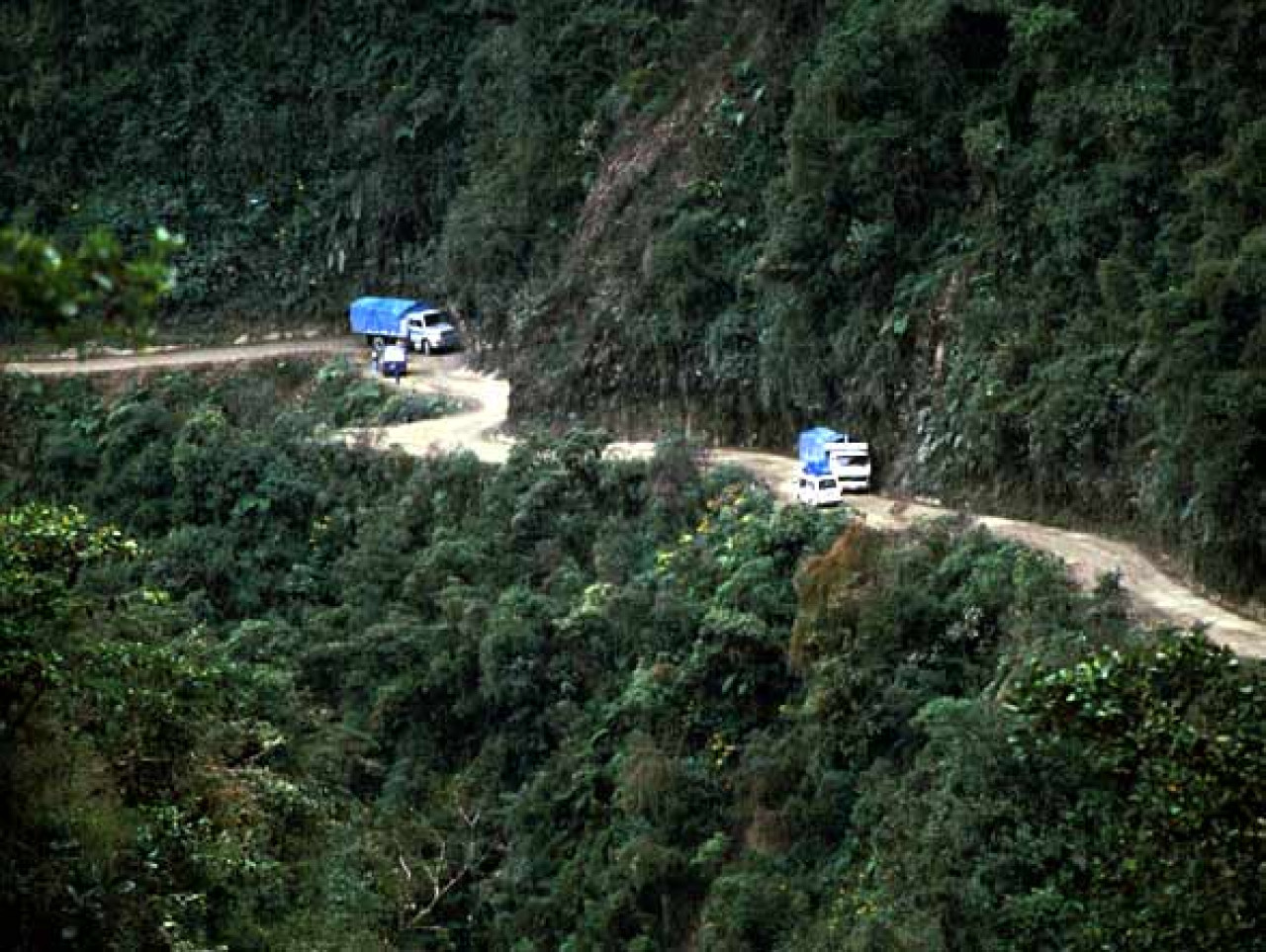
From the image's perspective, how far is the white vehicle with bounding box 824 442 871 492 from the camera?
3241cm

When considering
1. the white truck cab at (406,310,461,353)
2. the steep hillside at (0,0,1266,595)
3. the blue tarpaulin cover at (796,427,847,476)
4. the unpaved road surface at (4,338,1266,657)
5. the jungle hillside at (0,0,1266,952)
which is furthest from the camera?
the white truck cab at (406,310,461,353)

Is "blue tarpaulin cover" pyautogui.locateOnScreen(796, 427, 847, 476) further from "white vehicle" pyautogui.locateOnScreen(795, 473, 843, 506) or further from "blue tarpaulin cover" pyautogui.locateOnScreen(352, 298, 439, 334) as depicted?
"blue tarpaulin cover" pyautogui.locateOnScreen(352, 298, 439, 334)

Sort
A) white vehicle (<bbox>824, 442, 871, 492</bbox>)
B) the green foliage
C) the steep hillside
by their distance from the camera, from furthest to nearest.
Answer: white vehicle (<bbox>824, 442, 871, 492</bbox>) < the steep hillside < the green foliage

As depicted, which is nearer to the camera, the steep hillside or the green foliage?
the green foliage

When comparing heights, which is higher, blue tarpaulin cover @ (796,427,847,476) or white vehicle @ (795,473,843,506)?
blue tarpaulin cover @ (796,427,847,476)

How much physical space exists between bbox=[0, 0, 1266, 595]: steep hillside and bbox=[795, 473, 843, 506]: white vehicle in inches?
46.2

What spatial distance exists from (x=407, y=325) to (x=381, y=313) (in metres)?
0.81

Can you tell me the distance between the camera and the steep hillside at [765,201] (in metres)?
28.4

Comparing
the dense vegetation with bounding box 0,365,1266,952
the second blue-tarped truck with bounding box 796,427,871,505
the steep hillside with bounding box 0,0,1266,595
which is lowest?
the dense vegetation with bounding box 0,365,1266,952

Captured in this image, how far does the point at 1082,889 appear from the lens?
67.9 ft

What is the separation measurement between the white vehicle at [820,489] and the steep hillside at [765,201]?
117 centimetres

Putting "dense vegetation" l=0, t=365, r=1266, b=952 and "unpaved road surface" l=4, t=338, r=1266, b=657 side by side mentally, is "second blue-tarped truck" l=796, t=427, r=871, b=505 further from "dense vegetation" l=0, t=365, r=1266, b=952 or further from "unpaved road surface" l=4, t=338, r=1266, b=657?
"dense vegetation" l=0, t=365, r=1266, b=952

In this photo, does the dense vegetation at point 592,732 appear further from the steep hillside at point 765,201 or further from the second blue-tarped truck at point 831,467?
the steep hillside at point 765,201

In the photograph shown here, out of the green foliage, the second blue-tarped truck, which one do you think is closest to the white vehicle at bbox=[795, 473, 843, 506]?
the second blue-tarped truck
